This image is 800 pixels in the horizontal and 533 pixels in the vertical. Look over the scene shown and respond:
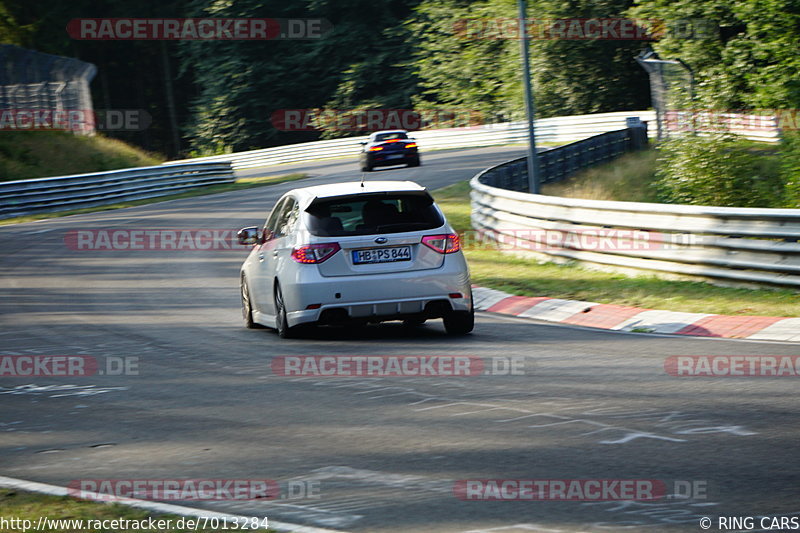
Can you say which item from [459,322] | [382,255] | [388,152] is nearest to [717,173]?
[459,322]

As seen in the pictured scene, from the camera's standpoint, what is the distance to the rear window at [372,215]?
1076 cm

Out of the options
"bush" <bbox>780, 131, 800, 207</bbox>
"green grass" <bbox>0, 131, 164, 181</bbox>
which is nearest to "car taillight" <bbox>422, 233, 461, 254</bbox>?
"bush" <bbox>780, 131, 800, 207</bbox>

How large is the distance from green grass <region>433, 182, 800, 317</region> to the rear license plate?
128 inches

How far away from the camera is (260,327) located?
12.6m

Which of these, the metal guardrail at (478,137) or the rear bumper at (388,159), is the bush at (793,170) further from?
the metal guardrail at (478,137)

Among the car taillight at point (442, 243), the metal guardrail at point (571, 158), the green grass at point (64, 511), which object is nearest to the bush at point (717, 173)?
the metal guardrail at point (571, 158)

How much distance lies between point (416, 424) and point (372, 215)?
13.2ft

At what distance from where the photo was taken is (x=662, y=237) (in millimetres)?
14023

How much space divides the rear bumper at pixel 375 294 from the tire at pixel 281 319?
41cm

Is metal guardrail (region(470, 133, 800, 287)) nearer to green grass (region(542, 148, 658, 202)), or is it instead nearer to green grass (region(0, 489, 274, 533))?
green grass (region(542, 148, 658, 202))

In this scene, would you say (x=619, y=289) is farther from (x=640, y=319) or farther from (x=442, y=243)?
(x=442, y=243)

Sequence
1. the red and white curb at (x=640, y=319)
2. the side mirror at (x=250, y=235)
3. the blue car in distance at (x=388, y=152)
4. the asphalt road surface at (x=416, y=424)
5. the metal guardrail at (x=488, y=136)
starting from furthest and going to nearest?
1. the metal guardrail at (x=488, y=136)
2. the blue car in distance at (x=388, y=152)
3. the side mirror at (x=250, y=235)
4. the red and white curb at (x=640, y=319)
5. the asphalt road surface at (x=416, y=424)

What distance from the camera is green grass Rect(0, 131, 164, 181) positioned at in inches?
1575

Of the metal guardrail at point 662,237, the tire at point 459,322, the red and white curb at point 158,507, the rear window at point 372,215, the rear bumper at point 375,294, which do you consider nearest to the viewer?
the red and white curb at point 158,507
